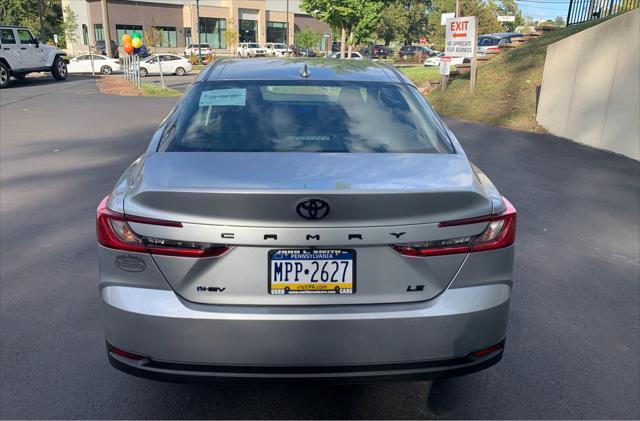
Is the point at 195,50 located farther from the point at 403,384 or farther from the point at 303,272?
the point at 303,272

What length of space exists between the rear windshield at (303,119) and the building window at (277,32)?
7466 centimetres

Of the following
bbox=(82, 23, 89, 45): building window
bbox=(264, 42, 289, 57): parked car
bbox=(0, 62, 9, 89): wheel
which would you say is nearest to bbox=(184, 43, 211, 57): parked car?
bbox=(264, 42, 289, 57): parked car

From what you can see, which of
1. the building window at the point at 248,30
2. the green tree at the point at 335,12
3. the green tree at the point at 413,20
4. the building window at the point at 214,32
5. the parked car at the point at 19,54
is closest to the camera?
the parked car at the point at 19,54

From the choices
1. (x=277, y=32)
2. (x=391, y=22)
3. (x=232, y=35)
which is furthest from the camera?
(x=277, y=32)

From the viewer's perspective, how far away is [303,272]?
2.32 meters

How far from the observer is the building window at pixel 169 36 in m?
65.7

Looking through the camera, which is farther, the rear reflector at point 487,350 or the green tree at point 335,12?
the green tree at point 335,12

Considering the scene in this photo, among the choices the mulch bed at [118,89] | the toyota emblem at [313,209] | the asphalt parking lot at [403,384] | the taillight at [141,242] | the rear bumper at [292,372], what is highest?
the toyota emblem at [313,209]

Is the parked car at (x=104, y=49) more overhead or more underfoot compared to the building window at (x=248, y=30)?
more underfoot

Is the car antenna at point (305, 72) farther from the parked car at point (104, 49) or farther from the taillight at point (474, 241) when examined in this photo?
the parked car at point (104, 49)

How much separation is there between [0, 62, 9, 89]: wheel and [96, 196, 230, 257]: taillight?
80.8ft

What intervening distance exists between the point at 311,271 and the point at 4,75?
25.5 meters

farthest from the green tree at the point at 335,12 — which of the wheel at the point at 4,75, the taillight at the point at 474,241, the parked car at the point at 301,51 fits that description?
the taillight at the point at 474,241

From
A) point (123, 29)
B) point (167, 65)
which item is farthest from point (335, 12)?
point (123, 29)
